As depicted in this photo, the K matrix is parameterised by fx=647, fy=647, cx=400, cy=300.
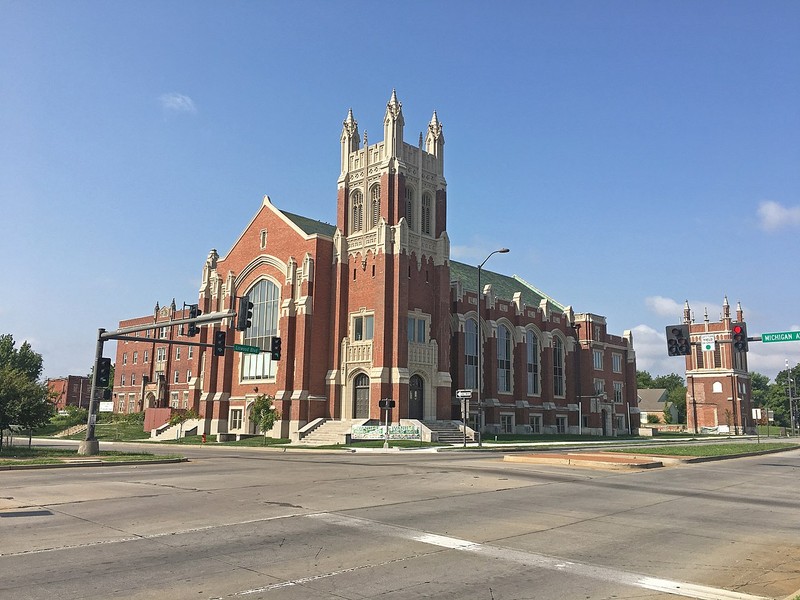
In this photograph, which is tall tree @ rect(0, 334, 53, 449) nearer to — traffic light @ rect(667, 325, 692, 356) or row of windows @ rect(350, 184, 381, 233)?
row of windows @ rect(350, 184, 381, 233)

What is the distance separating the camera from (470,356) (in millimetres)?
58125

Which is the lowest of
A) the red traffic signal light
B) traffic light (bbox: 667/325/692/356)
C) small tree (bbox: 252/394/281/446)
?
small tree (bbox: 252/394/281/446)

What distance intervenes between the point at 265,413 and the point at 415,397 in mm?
11201

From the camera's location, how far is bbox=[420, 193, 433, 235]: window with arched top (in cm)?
5256

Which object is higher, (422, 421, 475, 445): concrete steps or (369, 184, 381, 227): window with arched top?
(369, 184, 381, 227): window with arched top

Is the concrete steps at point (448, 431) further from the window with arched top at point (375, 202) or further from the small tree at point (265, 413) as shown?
the window with arched top at point (375, 202)

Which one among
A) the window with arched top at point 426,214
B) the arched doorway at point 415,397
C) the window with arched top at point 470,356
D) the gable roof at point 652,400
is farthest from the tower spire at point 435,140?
the gable roof at point 652,400

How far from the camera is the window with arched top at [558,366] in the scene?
69.6 metres

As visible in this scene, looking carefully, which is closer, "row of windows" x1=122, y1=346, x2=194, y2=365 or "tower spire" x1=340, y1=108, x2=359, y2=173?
"tower spire" x1=340, y1=108, x2=359, y2=173

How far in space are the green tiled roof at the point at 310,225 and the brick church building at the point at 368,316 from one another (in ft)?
0.91

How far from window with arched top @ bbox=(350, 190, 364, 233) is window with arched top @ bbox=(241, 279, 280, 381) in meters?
8.76

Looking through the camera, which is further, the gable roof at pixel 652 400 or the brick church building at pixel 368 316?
the gable roof at pixel 652 400

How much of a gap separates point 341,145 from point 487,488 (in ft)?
139

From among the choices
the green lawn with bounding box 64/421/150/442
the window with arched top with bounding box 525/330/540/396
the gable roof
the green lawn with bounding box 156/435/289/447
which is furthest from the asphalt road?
the gable roof
